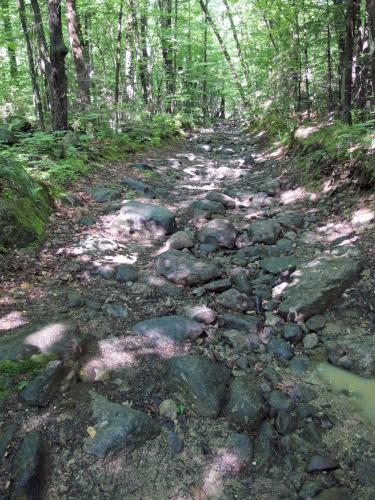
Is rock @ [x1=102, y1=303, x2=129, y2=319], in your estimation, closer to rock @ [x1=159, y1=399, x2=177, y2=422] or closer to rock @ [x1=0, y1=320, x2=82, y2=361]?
rock @ [x1=0, y1=320, x2=82, y2=361]

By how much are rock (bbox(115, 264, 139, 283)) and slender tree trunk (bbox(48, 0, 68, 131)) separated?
6010mm

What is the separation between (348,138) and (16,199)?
18.5 feet

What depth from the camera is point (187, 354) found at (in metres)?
3.80

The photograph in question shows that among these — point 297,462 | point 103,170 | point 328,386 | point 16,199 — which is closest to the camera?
point 297,462

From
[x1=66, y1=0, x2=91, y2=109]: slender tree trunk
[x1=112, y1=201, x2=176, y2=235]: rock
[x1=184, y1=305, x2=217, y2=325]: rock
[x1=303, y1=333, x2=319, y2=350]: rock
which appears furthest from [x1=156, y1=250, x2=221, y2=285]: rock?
[x1=66, y1=0, x2=91, y2=109]: slender tree trunk

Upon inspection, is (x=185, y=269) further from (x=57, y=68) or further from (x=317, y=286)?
(x=57, y=68)

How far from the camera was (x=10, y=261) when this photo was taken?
185 inches

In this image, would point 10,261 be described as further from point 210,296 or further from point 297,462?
point 297,462

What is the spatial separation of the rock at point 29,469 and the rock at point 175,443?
34.4 inches

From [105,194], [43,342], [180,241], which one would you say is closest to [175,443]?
[43,342]

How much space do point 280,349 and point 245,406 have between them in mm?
942

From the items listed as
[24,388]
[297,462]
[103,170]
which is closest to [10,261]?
[24,388]

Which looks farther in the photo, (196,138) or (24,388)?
(196,138)

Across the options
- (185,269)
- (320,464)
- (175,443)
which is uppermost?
(185,269)
